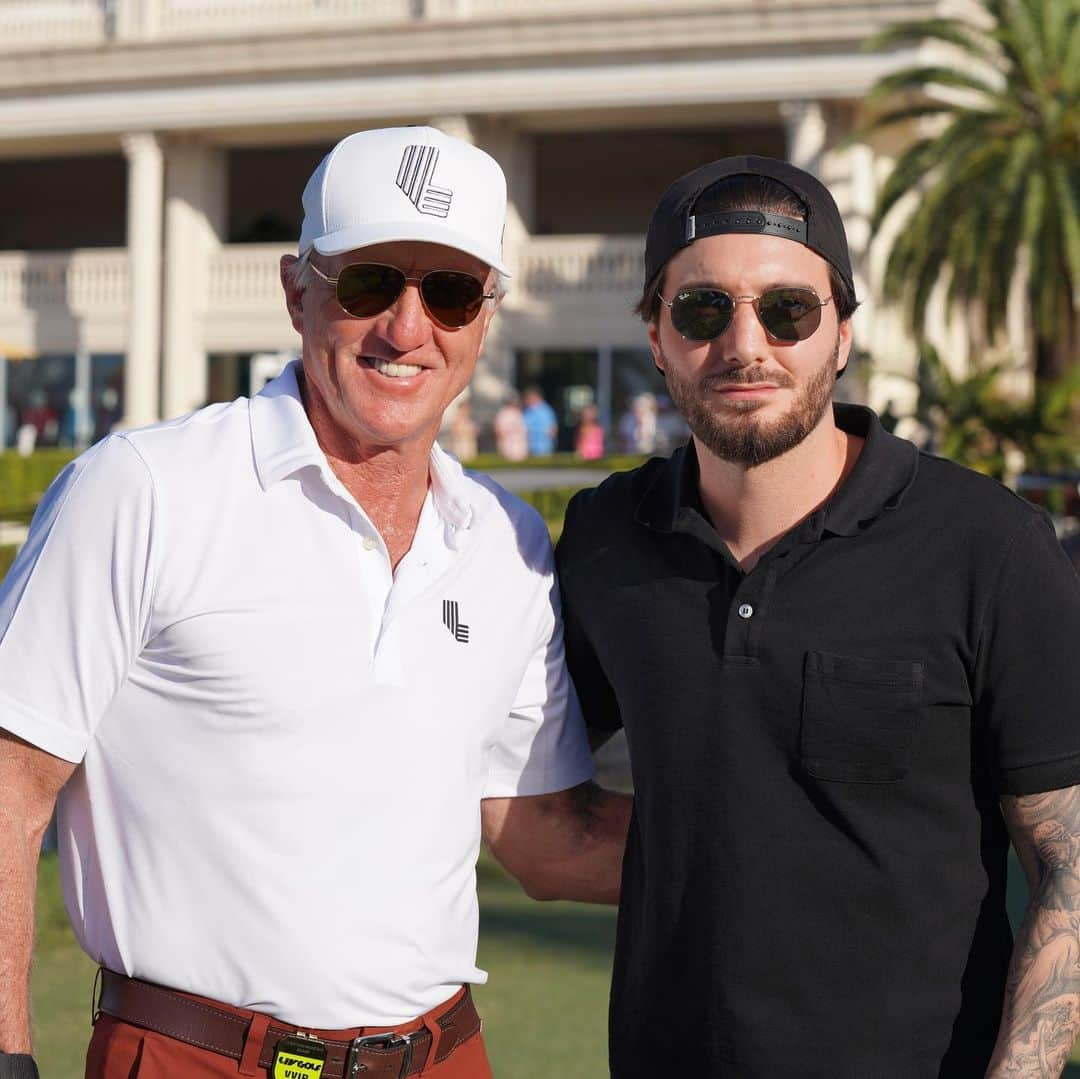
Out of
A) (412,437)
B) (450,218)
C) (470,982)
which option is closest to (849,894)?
(470,982)

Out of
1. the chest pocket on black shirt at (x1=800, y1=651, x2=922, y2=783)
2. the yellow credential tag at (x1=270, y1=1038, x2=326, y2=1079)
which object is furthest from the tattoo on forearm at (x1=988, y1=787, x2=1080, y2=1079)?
the yellow credential tag at (x1=270, y1=1038, x2=326, y2=1079)

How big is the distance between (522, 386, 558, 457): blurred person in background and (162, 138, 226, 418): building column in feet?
23.3

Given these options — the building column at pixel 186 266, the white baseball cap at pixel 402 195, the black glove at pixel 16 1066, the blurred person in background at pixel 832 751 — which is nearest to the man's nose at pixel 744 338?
the blurred person in background at pixel 832 751

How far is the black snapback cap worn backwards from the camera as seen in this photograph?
9.92ft

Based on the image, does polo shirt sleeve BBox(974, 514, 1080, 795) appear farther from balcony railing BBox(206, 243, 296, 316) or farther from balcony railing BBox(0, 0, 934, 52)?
balcony railing BBox(206, 243, 296, 316)

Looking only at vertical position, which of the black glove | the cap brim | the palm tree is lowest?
the black glove

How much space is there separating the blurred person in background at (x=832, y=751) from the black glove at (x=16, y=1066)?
956 mm

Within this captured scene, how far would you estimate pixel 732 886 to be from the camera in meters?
2.87

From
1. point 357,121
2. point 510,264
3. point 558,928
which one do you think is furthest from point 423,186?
point 357,121

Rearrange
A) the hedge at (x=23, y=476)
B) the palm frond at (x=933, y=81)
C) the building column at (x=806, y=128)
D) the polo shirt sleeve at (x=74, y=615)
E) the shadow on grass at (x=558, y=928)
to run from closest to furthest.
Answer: the polo shirt sleeve at (x=74, y=615), the shadow on grass at (x=558, y=928), the palm frond at (x=933, y=81), the hedge at (x=23, y=476), the building column at (x=806, y=128)

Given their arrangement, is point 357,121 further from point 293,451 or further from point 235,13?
point 293,451

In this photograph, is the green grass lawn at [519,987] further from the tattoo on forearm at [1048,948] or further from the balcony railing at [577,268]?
the balcony railing at [577,268]

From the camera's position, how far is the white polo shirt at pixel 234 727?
2756 millimetres

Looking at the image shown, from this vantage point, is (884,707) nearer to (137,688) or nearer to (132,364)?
(137,688)
